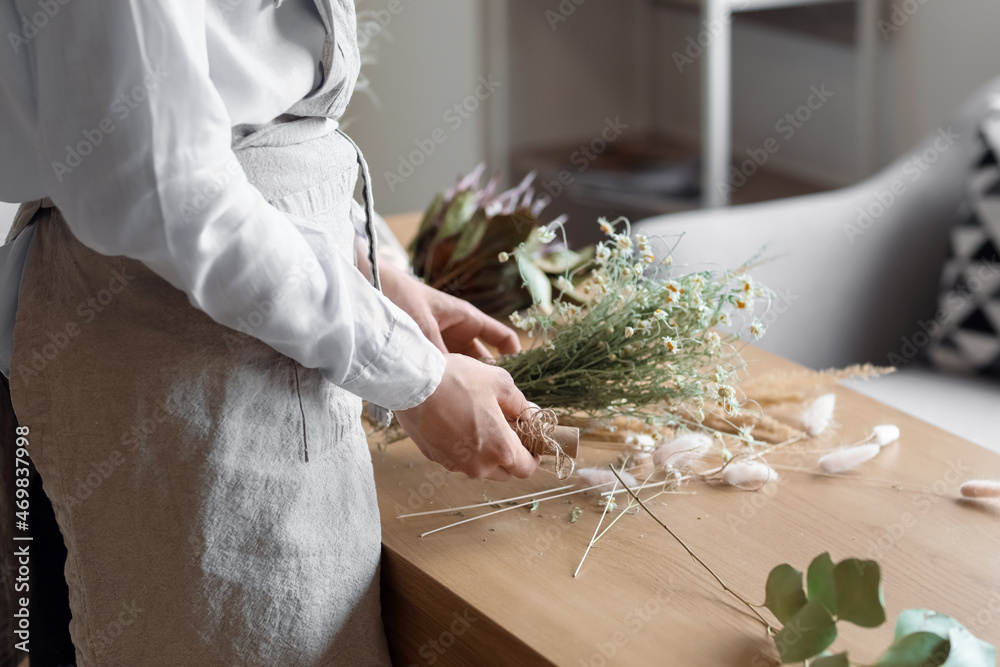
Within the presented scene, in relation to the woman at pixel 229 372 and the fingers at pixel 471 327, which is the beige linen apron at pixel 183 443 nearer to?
the woman at pixel 229 372

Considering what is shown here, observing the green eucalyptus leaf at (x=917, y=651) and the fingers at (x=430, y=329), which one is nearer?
the green eucalyptus leaf at (x=917, y=651)

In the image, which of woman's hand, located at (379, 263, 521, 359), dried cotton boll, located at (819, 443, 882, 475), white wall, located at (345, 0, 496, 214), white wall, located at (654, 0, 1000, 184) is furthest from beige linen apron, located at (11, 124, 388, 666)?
white wall, located at (654, 0, 1000, 184)

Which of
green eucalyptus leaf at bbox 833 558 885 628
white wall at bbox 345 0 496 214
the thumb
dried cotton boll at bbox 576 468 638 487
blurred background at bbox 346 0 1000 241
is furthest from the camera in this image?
white wall at bbox 345 0 496 214

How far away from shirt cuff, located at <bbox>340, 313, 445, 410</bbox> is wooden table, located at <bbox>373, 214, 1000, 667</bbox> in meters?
0.16

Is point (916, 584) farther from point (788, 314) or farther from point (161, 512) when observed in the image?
point (788, 314)

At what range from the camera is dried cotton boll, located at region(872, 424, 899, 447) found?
851 millimetres

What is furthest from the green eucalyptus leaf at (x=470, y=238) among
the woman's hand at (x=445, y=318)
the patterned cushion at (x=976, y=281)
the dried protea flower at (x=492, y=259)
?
the patterned cushion at (x=976, y=281)

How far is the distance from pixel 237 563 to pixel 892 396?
100 cm

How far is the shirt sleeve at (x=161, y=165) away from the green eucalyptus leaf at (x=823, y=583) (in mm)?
346

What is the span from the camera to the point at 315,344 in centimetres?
52

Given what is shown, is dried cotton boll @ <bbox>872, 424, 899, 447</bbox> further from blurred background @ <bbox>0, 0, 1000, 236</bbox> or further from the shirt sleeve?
blurred background @ <bbox>0, 0, 1000, 236</bbox>

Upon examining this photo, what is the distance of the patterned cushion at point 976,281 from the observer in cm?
131

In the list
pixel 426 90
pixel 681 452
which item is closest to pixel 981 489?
pixel 681 452

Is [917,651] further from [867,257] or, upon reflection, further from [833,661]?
[867,257]
